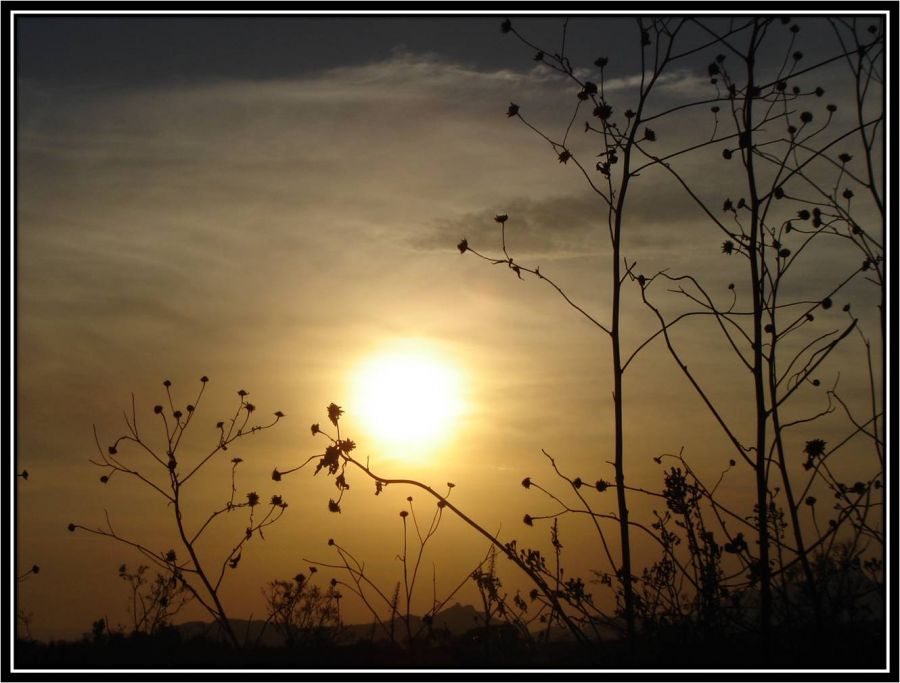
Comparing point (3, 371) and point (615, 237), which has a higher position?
point (615, 237)

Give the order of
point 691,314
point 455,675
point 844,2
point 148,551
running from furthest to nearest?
point 148,551
point 844,2
point 691,314
point 455,675

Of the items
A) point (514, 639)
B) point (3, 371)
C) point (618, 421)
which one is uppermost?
point (3, 371)

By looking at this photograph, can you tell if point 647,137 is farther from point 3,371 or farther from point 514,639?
point 3,371

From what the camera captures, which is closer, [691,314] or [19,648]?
[691,314]

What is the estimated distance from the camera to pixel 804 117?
174 inches

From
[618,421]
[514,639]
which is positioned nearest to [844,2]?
[618,421]

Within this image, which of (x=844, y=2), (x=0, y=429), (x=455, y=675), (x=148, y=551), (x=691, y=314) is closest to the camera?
(x=455, y=675)

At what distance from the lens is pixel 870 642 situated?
3.90 m

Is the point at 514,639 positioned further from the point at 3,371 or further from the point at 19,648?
the point at 3,371

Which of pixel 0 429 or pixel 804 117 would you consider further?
pixel 0 429

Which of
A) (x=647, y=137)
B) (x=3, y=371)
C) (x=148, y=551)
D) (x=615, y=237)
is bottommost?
(x=148, y=551)

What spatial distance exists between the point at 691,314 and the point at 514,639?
201 cm

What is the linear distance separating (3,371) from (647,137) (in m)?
3.61

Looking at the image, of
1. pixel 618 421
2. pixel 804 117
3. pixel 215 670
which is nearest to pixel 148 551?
pixel 215 670
